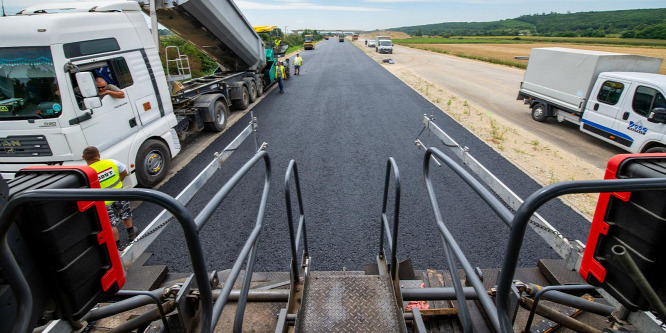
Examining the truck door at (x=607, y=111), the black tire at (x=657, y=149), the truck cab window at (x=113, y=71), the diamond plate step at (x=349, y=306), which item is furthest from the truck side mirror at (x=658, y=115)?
the truck cab window at (x=113, y=71)

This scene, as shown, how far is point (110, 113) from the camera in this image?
5297 millimetres

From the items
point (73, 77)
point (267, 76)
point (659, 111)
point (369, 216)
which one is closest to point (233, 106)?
point (267, 76)

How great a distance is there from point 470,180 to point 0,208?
2.60 meters

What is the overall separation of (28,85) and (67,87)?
0.51 m

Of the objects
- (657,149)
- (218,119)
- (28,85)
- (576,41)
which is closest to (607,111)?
(657,149)

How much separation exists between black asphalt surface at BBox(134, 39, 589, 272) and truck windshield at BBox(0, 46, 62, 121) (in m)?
2.00

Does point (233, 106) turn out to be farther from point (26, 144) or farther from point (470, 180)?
point (470, 180)

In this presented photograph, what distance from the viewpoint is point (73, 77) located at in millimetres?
4766

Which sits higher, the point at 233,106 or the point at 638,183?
the point at 638,183

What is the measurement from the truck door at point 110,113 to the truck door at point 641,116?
1064 centimetres

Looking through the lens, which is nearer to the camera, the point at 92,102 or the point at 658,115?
the point at 92,102

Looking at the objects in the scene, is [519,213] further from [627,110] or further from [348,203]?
[627,110]

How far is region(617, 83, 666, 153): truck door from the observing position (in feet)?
23.0

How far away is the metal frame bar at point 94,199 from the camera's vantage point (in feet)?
4.67
